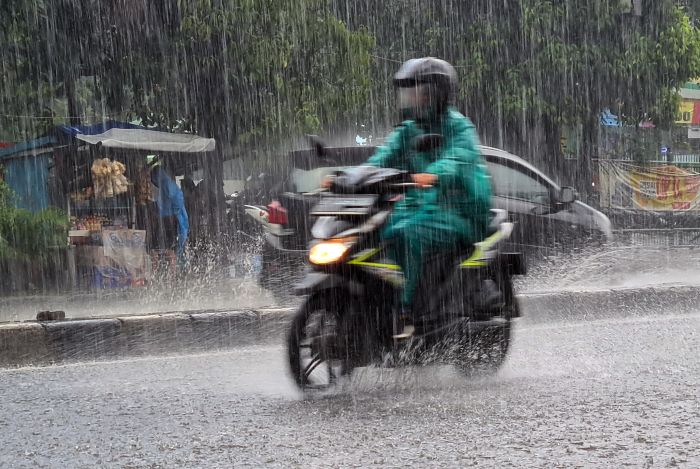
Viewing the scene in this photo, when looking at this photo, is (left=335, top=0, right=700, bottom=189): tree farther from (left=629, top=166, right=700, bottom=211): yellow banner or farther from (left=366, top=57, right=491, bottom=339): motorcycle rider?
(left=366, top=57, right=491, bottom=339): motorcycle rider

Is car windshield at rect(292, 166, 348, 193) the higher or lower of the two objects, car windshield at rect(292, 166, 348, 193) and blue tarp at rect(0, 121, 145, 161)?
the lower

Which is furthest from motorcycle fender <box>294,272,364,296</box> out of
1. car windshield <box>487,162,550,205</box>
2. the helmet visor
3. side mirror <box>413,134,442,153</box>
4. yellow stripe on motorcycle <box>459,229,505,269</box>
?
car windshield <box>487,162,550,205</box>

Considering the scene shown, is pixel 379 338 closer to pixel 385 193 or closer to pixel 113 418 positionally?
pixel 385 193

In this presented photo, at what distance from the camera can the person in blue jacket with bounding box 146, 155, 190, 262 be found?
1259 centimetres

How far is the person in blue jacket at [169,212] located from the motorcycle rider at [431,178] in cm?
770

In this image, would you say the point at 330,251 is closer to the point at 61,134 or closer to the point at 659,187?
the point at 61,134

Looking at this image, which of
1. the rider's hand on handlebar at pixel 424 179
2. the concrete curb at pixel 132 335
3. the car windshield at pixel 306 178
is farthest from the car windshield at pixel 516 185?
the rider's hand on handlebar at pixel 424 179

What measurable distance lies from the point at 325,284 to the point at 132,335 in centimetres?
263

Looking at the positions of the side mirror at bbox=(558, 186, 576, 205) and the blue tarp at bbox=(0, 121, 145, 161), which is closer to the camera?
the side mirror at bbox=(558, 186, 576, 205)

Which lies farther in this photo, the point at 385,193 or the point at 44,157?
the point at 44,157

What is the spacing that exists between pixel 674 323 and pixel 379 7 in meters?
10.2

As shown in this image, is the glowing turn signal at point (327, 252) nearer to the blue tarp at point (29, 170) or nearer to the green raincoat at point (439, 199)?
the green raincoat at point (439, 199)

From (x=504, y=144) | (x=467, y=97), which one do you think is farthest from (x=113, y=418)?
(x=504, y=144)

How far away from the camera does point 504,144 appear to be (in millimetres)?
17797
